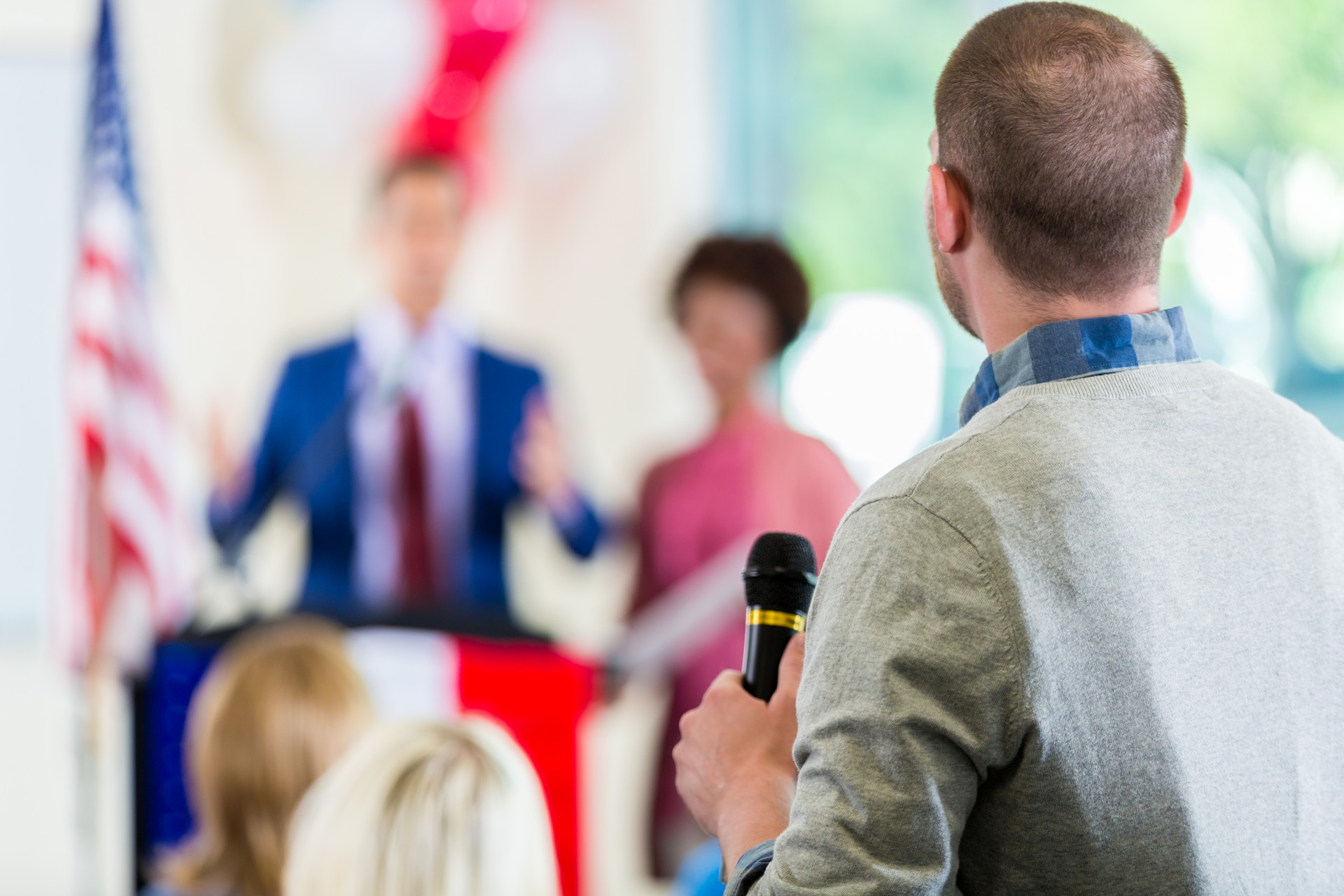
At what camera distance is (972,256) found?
2.96ft

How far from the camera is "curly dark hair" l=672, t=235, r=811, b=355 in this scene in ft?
10.0

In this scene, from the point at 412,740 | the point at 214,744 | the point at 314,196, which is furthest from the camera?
the point at 314,196

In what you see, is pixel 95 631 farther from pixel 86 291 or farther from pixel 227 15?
pixel 227 15

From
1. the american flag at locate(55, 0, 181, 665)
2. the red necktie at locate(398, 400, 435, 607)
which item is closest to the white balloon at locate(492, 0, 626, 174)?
the red necktie at locate(398, 400, 435, 607)

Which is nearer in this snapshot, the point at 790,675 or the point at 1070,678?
the point at 1070,678

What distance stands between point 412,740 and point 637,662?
1573 mm

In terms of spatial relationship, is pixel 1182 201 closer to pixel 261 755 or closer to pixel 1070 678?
pixel 1070 678

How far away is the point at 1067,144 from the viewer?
0.85 metres

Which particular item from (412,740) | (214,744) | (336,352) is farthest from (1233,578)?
(336,352)

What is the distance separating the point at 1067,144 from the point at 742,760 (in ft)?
1.54

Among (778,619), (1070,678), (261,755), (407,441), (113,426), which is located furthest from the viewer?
(407,441)

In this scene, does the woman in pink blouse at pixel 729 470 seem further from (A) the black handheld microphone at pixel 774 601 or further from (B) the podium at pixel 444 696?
(A) the black handheld microphone at pixel 774 601

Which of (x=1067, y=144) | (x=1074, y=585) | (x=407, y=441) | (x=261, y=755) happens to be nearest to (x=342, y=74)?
(x=407, y=441)

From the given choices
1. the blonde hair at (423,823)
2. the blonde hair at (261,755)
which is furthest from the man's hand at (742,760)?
the blonde hair at (261,755)
